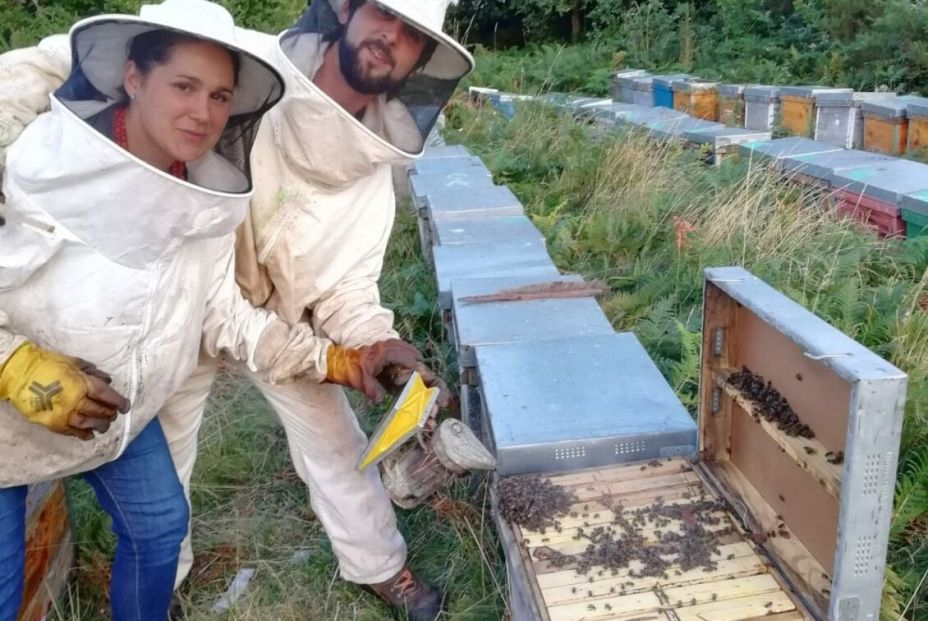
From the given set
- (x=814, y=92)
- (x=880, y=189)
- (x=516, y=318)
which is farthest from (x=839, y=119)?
(x=516, y=318)

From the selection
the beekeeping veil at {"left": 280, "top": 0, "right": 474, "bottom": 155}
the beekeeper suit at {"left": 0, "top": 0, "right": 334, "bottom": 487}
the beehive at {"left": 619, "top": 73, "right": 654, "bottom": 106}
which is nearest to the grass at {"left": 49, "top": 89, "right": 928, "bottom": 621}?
the beekeeper suit at {"left": 0, "top": 0, "right": 334, "bottom": 487}

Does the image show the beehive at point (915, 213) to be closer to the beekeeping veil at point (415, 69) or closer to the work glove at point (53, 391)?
the beekeeping veil at point (415, 69)

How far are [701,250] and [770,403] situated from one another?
2.61 m

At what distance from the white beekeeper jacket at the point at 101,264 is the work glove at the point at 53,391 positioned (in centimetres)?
6

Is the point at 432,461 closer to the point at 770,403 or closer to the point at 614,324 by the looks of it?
the point at 770,403

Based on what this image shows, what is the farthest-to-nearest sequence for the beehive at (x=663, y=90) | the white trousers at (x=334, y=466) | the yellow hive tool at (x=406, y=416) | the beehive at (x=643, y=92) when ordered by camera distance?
the beehive at (x=643, y=92)
the beehive at (x=663, y=90)
the white trousers at (x=334, y=466)
the yellow hive tool at (x=406, y=416)

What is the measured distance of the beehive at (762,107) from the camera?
8312 millimetres

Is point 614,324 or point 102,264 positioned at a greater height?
point 102,264

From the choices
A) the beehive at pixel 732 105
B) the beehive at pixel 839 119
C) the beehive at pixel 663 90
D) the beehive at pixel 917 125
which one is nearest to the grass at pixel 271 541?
the beehive at pixel 917 125

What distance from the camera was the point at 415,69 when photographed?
8.50 feet

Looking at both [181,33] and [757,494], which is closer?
[181,33]

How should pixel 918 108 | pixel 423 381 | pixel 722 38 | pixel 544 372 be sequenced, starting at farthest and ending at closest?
pixel 722 38, pixel 918 108, pixel 544 372, pixel 423 381

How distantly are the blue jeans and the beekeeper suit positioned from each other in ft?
0.46

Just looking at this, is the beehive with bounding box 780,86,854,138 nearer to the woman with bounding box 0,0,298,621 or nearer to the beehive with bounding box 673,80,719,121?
the beehive with bounding box 673,80,719,121
